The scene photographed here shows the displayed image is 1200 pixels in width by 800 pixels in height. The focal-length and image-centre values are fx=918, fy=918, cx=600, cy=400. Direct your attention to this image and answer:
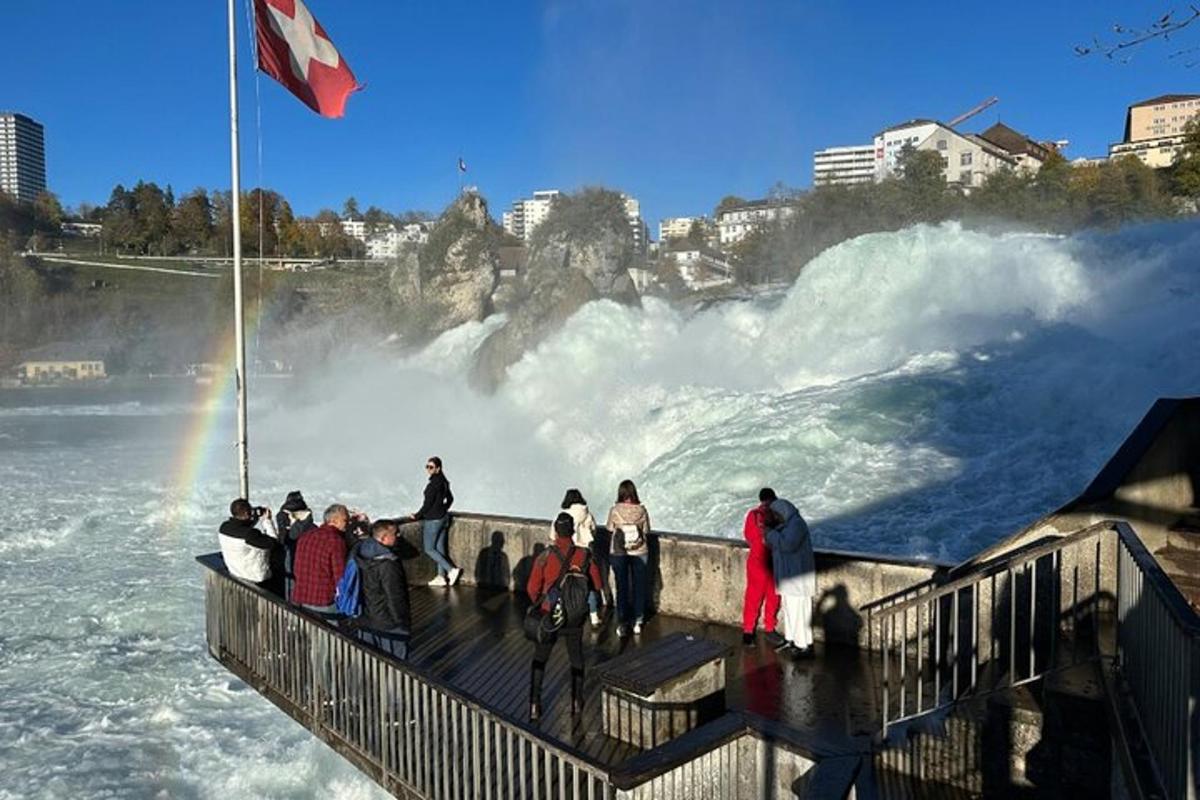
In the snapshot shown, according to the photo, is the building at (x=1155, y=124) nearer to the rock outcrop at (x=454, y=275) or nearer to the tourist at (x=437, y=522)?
the rock outcrop at (x=454, y=275)

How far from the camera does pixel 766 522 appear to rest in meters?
8.32

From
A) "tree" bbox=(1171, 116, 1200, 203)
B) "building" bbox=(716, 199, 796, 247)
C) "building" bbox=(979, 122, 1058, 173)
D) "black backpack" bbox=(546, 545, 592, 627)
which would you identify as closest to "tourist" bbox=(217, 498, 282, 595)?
"black backpack" bbox=(546, 545, 592, 627)

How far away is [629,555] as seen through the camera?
9305 mm

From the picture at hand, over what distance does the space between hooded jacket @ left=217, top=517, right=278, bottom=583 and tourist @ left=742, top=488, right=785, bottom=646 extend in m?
4.87

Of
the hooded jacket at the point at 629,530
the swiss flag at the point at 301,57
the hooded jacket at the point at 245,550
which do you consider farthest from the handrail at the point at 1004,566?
the swiss flag at the point at 301,57

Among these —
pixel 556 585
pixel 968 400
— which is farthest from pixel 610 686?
pixel 968 400

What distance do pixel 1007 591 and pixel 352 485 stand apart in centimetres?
3088

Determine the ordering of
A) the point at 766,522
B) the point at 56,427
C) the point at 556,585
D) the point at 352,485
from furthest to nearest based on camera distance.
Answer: the point at 56,427, the point at 352,485, the point at 766,522, the point at 556,585

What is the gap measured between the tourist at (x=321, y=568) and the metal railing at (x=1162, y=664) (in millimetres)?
6235

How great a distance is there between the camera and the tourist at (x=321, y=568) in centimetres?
840

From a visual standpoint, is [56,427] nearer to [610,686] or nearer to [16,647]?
[16,647]

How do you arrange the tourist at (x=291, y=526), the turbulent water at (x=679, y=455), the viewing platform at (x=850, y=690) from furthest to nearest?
the turbulent water at (x=679, y=455), the tourist at (x=291, y=526), the viewing platform at (x=850, y=690)

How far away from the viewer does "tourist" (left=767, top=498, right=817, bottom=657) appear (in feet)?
26.4

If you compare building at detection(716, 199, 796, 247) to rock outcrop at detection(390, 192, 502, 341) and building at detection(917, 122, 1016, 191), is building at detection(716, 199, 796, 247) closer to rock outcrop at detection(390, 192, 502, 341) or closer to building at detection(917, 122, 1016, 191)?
building at detection(917, 122, 1016, 191)
